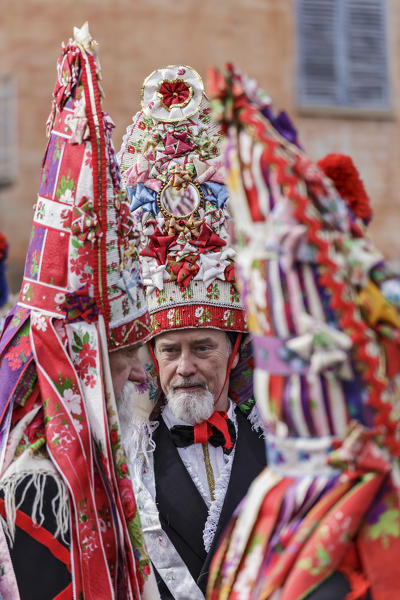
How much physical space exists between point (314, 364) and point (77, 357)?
1.01 meters

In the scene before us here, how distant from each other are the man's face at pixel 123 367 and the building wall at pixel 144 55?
767 cm

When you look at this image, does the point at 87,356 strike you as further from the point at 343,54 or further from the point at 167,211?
the point at 343,54

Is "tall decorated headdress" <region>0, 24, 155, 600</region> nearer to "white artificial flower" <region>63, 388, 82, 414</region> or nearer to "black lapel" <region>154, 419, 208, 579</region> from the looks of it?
"white artificial flower" <region>63, 388, 82, 414</region>

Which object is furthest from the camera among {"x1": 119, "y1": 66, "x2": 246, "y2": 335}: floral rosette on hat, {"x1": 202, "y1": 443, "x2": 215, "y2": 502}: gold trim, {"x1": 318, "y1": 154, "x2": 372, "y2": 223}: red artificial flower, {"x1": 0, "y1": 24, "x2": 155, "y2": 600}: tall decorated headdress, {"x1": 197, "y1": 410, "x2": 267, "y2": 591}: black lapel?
{"x1": 119, "y1": 66, "x2": 246, "y2": 335}: floral rosette on hat

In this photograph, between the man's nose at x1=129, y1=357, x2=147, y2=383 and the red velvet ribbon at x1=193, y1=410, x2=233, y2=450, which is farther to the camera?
the red velvet ribbon at x1=193, y1=410, x2=233, y2=450

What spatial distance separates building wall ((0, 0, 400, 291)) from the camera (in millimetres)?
10883

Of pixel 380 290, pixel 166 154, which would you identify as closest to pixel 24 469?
pixel 380 290

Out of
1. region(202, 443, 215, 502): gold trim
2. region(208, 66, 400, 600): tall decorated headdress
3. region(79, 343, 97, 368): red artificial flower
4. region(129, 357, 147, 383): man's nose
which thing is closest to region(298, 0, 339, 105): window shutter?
region(202, 443, 215, 502): gold trim

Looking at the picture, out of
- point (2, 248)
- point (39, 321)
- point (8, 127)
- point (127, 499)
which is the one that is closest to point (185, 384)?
point (127, 499)

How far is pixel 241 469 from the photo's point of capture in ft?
12.2

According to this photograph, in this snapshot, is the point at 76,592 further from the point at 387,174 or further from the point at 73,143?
the point at 387,174

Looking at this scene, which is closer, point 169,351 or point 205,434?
point 205,434

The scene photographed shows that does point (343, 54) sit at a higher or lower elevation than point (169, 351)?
higher

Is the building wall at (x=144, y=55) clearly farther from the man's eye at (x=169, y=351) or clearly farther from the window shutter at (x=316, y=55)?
the man's eye at (x=169, y=351)
